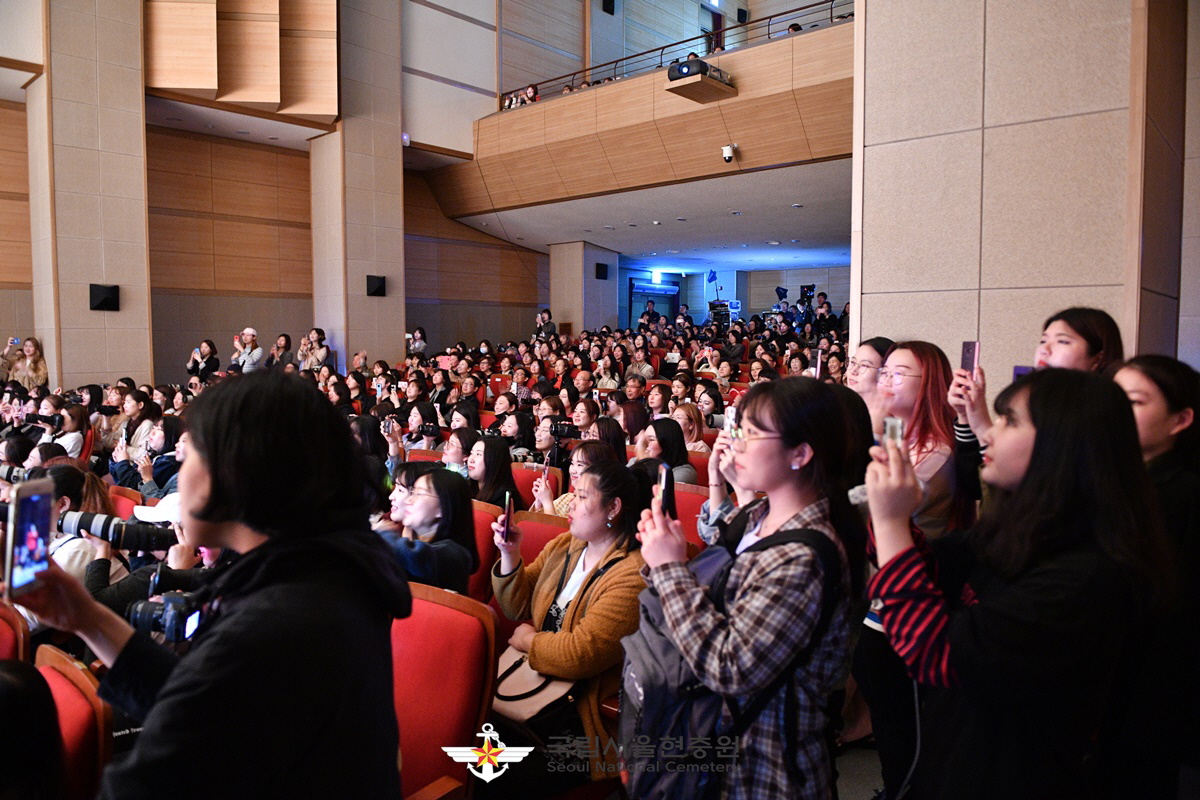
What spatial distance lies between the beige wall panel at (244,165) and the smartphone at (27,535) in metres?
12.3

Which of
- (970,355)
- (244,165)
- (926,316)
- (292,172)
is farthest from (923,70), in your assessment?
(292,172)

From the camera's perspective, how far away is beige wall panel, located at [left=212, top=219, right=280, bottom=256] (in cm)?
1179

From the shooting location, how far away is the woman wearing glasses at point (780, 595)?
4.19 ft

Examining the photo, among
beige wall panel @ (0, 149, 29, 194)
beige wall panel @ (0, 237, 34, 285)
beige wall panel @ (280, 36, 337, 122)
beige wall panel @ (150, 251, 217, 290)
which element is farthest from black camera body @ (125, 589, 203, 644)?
beige wall panel @ (150, 251, 217, 290)

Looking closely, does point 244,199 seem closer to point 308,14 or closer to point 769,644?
point 308,14

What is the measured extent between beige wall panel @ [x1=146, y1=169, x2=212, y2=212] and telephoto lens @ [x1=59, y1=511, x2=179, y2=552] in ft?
37.3

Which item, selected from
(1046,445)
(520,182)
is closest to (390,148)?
(520,182)

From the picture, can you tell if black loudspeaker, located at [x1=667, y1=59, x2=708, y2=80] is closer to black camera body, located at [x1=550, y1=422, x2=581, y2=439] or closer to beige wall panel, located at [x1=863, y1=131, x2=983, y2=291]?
beige wall panel, located at [x1=863, y1=131, x2=983, y2=291]

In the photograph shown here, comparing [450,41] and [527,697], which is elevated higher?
[450,41]

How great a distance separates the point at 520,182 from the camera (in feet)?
42.9

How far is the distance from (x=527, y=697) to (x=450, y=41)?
12819 millimetres

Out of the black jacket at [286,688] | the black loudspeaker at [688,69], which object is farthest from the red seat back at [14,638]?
the black loudspeaker at [688,69]

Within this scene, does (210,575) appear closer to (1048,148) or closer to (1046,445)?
(1046,445)

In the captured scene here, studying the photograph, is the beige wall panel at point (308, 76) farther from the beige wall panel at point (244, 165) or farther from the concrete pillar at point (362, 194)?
the beige wall panel at point (244, 165)
